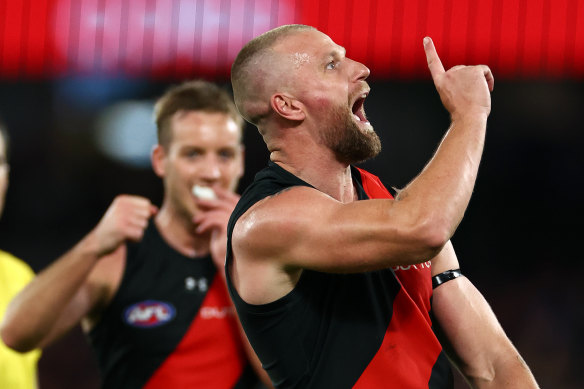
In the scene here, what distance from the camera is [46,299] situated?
9.64 ft

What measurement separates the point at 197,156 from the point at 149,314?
2.24 ft

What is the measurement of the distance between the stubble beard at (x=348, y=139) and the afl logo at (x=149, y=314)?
1314 mm

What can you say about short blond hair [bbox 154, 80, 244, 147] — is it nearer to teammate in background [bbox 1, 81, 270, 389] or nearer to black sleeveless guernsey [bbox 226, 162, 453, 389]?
teammate in background [bbox 1, 81, 270, 389]

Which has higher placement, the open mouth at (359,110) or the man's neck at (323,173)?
the open mouth at (359,110)

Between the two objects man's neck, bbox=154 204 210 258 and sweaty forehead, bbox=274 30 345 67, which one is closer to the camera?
sweaty forehead, bbox=274 30 345 67

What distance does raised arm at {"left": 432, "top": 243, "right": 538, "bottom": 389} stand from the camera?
84.9 inches

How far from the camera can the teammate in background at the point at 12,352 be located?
320 cm

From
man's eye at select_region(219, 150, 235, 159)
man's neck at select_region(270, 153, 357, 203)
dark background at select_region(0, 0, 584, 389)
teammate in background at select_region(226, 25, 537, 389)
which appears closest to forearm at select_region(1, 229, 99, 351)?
man's eye at select_region(219, 150, 235, 159)

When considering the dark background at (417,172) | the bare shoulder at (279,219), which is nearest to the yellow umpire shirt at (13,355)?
the bare shoulder at (279,219)

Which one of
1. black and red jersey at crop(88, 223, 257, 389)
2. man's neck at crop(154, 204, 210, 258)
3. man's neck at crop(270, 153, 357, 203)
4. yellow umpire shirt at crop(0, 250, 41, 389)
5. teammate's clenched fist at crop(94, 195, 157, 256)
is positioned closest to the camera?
man's neck at crop(270, 153, 357, 203)

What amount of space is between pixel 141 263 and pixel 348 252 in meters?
1.58

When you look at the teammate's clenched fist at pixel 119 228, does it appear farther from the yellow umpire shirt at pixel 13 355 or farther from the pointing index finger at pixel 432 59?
the pointing index finger at pixel 432 59

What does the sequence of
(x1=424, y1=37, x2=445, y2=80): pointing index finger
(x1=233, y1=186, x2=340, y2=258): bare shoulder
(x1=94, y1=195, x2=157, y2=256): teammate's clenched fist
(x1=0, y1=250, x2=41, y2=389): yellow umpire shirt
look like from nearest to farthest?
(x1=233, y1=186, x2=340, y2=258): bare shoulder < (x1=424, y1=37, x2=445, y2=80): pointing index finger < (x1=94, y1=195, x2=157, y2=256): teammate's clenched fist < (x1=0, y1=250, x2=41, y2=389): yellow umpire shirt

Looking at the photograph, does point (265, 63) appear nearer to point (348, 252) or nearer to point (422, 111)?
point (348, 252)
